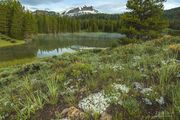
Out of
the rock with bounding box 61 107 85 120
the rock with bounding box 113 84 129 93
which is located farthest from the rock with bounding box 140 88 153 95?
the rock with bounding box 61 107 85 120

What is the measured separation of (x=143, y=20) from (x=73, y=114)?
37744 millimetres

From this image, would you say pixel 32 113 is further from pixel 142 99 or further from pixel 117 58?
pixel 117 58

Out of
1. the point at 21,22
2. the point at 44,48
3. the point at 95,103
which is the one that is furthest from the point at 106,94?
the point at 21,22

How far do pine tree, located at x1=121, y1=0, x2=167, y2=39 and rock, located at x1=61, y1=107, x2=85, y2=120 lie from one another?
34626 mm

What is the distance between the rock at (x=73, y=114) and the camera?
5918 mm

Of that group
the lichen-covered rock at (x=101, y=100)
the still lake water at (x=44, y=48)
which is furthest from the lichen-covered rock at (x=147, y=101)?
the still lake water at (x=44, y=48)

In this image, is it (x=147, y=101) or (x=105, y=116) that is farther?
(x=147, y=101)

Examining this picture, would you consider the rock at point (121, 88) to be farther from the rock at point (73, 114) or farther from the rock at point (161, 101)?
the rock at point (73, 114)

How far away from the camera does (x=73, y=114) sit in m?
6.04

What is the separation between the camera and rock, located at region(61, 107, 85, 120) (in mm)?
5918

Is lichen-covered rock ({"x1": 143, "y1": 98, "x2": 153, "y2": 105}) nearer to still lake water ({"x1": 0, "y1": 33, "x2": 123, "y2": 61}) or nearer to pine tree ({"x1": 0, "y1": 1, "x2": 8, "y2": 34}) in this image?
still lake water ({"x1": 0, "y1": 33, "x2": 123, "y2": 61})

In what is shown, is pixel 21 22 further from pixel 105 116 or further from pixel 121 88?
pixel 105 116

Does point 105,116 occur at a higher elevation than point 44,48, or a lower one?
higher

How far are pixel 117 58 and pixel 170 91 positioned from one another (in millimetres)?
3951
